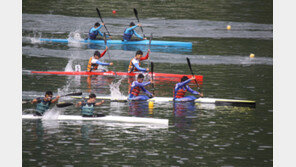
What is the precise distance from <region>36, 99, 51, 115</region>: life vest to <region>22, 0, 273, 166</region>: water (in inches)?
14.7

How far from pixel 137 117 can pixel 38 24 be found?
26.4 m

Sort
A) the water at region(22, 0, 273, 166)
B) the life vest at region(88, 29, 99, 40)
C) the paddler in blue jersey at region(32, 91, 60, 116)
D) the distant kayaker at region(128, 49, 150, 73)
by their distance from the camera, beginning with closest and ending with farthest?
the water at region(22, 0, 273, 166) < the paddler in blue jersey at region(32, 91, 60, 116) < the distant kayaker at region(128, 49, 150, 73) < the life vest at region(88, 29, 99, 40)

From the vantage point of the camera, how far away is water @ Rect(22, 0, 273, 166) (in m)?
19.2

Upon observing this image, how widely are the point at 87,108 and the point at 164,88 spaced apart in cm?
661

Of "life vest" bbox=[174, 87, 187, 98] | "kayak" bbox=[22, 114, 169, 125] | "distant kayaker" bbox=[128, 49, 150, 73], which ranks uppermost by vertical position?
"distant kayaker" bbox=[128, 49, 150, 73]

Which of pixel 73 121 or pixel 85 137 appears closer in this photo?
pixel 85 137

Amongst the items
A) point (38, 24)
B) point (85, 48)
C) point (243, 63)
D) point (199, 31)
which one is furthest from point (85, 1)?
point (243, 63)

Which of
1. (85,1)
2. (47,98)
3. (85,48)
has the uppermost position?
(85,1)

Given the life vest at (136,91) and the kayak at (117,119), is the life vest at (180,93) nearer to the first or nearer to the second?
the life vest at (136,91)

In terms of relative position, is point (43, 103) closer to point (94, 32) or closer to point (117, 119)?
point (117, 119)

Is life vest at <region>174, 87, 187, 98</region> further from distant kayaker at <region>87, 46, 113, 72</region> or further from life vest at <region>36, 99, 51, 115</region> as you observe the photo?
distant kayaker at <region>87, 46, 113, 72</region>

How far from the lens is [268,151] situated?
1986cm

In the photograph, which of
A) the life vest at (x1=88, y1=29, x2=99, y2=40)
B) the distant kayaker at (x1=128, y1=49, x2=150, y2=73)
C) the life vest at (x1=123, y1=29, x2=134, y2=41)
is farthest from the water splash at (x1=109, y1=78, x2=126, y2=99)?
the life vest at (x1=88, y1=29, x2=99, y2=40)

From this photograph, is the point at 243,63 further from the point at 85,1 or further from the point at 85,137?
the point at 85,1
